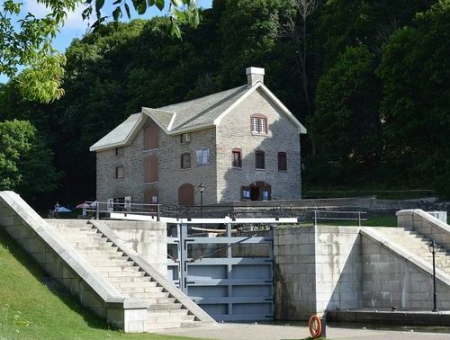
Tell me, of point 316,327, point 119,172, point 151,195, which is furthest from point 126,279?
point 119,172

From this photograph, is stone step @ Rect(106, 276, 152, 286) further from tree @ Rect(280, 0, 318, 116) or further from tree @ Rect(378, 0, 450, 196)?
tree @ Rect(280, 0, 318, 116)

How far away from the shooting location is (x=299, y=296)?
2992 centimetres

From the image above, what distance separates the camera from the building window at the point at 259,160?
5359 centimetres

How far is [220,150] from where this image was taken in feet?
170

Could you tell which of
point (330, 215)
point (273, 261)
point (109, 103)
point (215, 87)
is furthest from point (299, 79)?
point (273, 261)

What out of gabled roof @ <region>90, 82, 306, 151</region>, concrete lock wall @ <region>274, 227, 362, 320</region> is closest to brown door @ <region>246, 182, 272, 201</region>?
gabled roof @ <region>90, 82, 306, 151</region>

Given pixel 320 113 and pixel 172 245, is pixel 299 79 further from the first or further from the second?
pixel 172 245

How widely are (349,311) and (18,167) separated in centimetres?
4271

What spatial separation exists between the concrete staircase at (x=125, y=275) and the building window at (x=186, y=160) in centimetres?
2787

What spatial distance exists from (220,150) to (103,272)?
2926cm

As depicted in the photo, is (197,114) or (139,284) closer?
(139,284)

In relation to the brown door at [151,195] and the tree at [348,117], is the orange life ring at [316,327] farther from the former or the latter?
the tree at [348,117]

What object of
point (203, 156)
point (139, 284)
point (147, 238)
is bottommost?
point (139, 284)

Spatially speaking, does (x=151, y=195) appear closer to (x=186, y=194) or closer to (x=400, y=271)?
(x=186, y=194)
